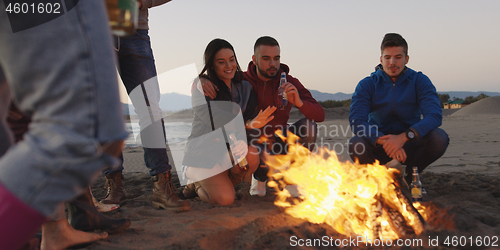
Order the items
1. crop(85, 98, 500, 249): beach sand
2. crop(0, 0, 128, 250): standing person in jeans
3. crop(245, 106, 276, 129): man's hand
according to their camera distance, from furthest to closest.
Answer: crop(245, 106, 276, 129): man's hand < crop(85, 98, 500, 249): beach sand < crop(0, 0, 128, 250): standing person in jeans

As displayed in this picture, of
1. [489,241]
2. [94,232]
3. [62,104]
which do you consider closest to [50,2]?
[62,104]

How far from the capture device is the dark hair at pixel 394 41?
3793 mm

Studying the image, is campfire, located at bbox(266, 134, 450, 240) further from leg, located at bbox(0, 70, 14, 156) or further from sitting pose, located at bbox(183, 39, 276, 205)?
leg, located at bbox(0, 70, 14, 156)

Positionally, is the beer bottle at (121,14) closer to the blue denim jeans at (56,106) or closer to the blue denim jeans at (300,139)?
the blue denim jeans at (56,106)

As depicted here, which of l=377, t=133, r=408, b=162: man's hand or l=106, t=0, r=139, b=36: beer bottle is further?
l=377, t=133, r=408, b=162: man's hand

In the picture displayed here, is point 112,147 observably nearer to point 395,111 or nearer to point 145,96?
point 145,96

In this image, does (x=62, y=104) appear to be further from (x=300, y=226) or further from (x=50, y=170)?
(x=300, y=226)

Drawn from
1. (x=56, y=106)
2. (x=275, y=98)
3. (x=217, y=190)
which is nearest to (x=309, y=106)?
(x=275, y=98)

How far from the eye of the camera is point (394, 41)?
380 centimetres

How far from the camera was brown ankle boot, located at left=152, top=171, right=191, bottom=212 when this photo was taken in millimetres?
2913

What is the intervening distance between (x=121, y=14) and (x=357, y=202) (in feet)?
6.61

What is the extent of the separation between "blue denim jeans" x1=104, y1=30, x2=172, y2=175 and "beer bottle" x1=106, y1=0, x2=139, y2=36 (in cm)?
165

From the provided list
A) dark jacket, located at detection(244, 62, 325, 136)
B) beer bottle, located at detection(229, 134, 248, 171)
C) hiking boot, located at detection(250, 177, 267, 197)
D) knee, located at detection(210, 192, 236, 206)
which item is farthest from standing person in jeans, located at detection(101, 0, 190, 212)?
dark jacket, located at detection(244, 62, 325, 136)

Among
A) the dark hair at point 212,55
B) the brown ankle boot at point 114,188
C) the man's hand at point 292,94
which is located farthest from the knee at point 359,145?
the brown ankle boot at point 114,188
